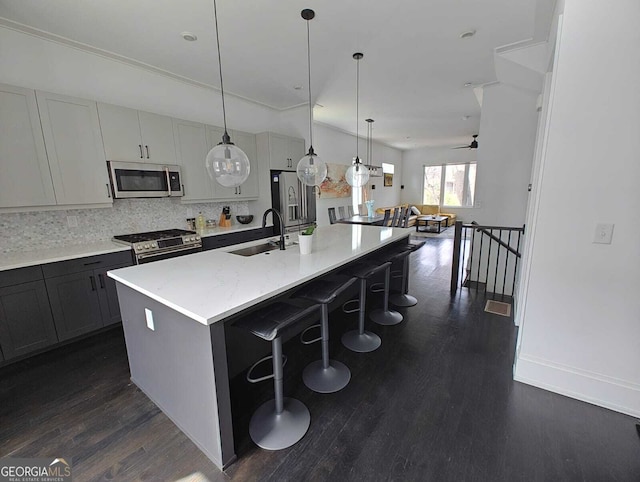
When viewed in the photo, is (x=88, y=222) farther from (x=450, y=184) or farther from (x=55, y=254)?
(x=450, y=184)

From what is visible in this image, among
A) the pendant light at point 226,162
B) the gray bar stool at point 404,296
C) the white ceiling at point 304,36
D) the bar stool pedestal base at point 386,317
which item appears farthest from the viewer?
the gray bar stool at point 404,296

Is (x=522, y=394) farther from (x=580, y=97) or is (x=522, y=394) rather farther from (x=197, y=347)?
(x=197, y=347)

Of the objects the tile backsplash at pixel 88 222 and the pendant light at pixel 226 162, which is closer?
the pendant light at pixel 226 162

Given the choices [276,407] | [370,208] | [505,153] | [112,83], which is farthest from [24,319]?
[370,208]

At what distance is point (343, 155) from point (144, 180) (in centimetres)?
521

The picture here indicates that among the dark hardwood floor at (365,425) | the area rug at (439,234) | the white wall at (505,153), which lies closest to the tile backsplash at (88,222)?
the dark hardwood floor at (365,425)

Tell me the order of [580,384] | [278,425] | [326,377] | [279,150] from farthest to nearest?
[279,150]
[326,377]
[580,384]
[278,425]

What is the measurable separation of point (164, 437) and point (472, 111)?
658 centimetres

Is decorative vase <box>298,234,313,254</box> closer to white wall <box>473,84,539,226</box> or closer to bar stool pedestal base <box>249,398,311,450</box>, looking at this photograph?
bar stool pedestal base <box>249,398,311,450</box>

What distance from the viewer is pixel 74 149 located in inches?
103

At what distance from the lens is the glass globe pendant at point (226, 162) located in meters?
2.04

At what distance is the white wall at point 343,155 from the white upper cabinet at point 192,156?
2.37 meters

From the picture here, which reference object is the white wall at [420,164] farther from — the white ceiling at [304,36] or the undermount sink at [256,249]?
the undermount sink at [256,249]

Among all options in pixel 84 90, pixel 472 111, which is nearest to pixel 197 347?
pixel 84 90
